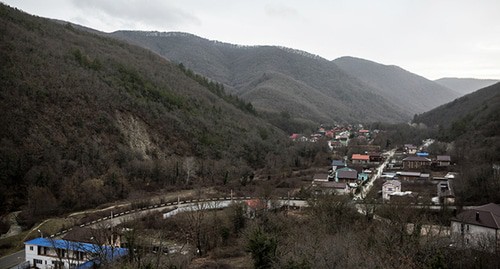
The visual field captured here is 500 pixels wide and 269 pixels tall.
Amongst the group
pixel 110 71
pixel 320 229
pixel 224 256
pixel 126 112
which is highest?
pixel 110 71

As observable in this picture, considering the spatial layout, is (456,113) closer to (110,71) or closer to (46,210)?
(110,71)

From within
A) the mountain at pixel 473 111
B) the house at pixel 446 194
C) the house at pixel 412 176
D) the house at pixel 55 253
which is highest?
the mountain at pixel 473 111

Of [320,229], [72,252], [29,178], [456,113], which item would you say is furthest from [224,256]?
[456,113]

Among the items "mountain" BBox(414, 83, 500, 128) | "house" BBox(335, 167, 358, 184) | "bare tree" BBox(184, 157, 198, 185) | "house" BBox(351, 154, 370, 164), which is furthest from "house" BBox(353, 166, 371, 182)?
"bare tree" BBox(184, 157, 198, 185)

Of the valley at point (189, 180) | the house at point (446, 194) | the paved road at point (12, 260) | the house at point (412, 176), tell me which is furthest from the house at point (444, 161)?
the paved road at point (12, 260)

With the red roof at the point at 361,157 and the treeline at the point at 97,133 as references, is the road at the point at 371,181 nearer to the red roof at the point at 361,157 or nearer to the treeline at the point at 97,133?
the red roof at the point at 361,157

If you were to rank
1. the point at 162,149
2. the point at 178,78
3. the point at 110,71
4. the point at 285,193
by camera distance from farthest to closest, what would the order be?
the point at 178,78 → the point at 110,71 → the point at 162,149 → the point at 285,193
